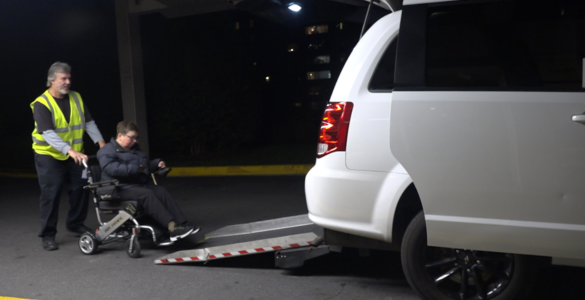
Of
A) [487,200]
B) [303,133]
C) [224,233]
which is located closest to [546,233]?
[487,200]

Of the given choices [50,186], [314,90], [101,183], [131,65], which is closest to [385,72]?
[101,183]

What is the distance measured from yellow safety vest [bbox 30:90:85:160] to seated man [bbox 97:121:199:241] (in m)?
0.57

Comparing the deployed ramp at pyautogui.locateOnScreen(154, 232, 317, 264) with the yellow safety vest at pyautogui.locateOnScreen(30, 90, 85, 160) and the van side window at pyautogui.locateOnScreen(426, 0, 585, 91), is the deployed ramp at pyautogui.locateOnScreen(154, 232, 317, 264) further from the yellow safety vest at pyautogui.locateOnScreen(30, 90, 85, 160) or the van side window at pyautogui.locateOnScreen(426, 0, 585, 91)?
the yellow safety vest at pyautogui.locateOnScreen(30, 90, 85, 160)

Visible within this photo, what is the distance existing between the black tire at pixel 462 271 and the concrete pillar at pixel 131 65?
11.2 m

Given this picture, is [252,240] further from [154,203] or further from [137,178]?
[137,178]

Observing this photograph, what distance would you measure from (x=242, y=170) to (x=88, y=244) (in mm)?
6316

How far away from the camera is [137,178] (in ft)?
17.5

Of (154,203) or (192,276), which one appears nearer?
(192,276)

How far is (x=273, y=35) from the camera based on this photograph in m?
51.0

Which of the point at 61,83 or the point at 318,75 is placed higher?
the point at 318,75

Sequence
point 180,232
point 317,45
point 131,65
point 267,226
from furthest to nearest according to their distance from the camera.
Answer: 1. point 317,45
2. point 131,65
3. point 180,232
4. point 267,226

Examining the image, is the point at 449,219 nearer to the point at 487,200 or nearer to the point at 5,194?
the point at 487,200

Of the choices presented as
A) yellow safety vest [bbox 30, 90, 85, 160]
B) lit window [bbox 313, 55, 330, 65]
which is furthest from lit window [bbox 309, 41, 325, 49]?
yellow safety vest [bbox 30, 90, 85, 160]

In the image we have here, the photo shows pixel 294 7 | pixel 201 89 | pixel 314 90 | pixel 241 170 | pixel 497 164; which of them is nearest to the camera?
pixel 497 164
